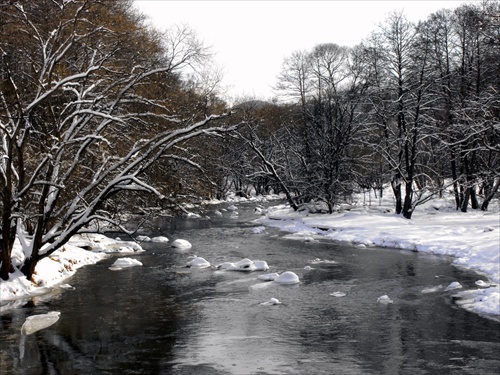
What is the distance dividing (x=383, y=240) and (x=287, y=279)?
9.00m

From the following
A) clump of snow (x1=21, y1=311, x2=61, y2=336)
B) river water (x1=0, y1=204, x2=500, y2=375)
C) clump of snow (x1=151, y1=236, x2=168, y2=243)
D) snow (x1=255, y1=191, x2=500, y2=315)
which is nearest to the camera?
river water (x1=0, y1=204, x2=500, y2=375)

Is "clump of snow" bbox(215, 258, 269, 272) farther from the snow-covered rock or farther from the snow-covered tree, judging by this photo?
the snow-covered tree

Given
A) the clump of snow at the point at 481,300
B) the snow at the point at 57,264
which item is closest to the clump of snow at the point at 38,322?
the snow at the point at 57,264

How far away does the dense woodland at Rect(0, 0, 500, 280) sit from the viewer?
43.3 ft

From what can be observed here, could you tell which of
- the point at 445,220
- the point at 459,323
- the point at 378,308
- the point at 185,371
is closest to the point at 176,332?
the point at 185,371

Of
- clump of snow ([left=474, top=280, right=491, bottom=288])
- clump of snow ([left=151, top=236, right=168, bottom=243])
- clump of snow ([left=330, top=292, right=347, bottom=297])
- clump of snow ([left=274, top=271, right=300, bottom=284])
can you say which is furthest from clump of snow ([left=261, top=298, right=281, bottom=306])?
clump of snow ([left=151, top=236, right=168, bottom=243])

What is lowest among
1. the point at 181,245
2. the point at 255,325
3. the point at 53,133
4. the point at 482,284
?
the point at 255,325

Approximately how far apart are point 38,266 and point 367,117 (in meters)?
23.8

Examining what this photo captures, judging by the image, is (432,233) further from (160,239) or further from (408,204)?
(160,239)

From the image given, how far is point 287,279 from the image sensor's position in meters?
14.6

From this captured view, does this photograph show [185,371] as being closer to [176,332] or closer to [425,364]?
[176,332]

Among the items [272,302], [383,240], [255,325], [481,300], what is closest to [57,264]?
[272,302]

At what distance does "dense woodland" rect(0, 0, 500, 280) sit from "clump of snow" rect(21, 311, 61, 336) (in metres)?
2.48

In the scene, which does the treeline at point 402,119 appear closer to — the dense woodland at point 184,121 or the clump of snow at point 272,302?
the dense woodland at point 184,121
